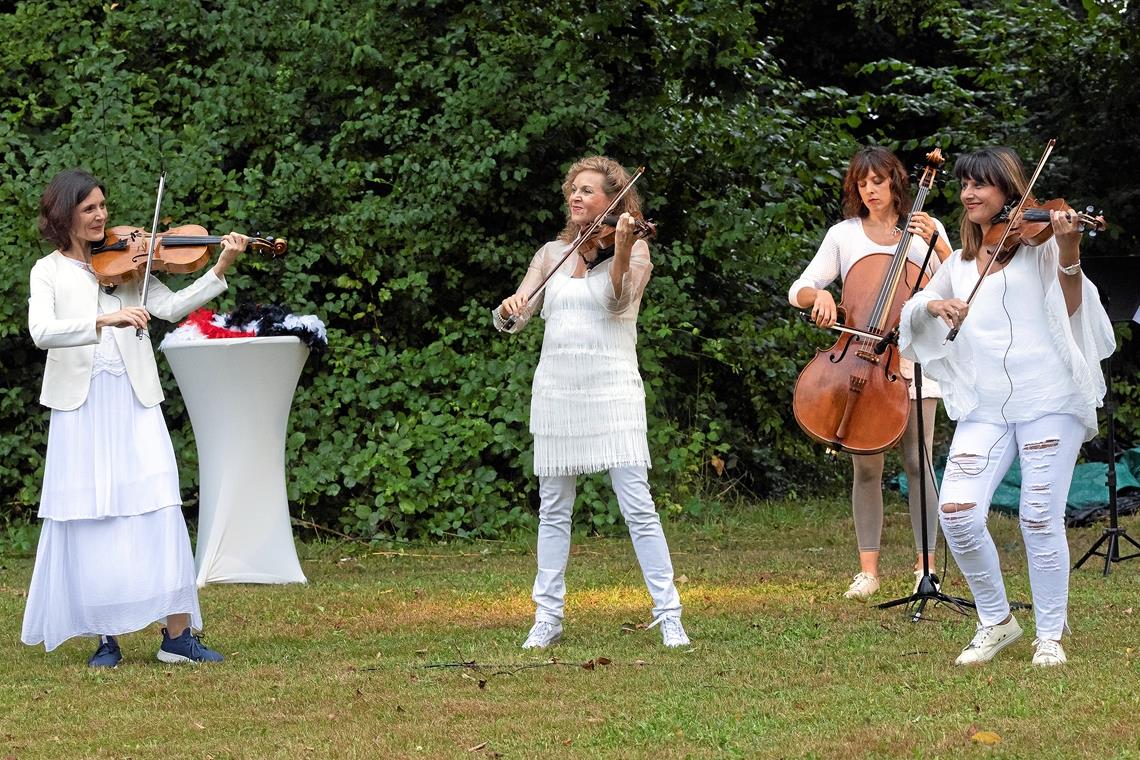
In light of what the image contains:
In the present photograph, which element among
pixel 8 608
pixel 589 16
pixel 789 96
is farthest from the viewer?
pixel 789 96

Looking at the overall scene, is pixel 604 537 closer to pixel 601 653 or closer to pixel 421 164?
pixel 421 164

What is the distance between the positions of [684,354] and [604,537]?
1737mm

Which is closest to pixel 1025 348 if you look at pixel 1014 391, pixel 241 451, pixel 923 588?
pixel 1014 391

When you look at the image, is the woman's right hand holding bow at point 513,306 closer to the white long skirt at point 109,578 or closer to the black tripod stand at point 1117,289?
the white long skirt at point 109,578

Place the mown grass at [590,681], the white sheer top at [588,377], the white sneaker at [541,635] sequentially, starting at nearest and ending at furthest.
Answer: the mown grass at [590,681], the white sheer top at [588,377], the white sneaker at [541,635]

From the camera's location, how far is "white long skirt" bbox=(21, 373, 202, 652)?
5.55 m

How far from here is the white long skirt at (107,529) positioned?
5.55m

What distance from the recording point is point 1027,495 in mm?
4934

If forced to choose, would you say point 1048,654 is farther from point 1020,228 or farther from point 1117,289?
point 1117,289

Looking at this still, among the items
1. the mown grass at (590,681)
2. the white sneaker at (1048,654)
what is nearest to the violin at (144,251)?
Answer: the mown grass at (590,681)

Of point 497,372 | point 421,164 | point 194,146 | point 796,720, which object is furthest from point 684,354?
point 796,720

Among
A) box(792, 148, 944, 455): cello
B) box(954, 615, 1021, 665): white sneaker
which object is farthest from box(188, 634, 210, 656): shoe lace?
box(954, 615, 1021, 665): white sneaker

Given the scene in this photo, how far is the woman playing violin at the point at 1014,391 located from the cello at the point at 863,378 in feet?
3.79

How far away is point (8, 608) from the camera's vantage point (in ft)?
23.1
